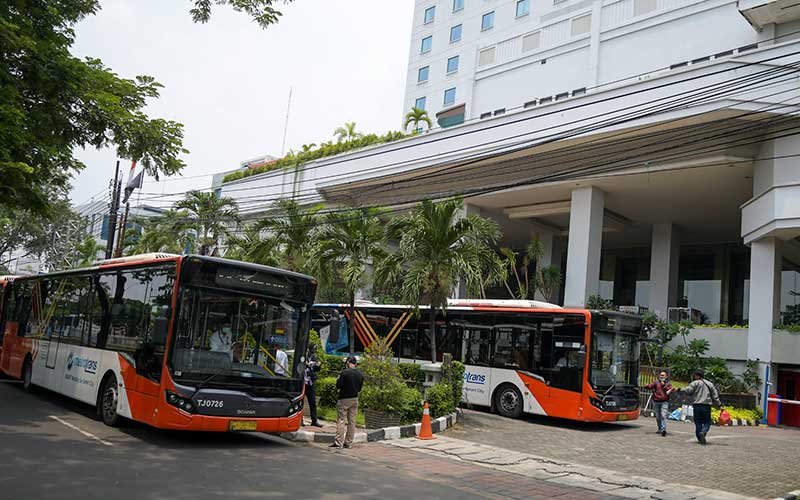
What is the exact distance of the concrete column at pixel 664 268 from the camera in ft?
109

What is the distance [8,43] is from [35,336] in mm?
8103

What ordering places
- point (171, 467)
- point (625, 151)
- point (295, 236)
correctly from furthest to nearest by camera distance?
point (625, 151)
point (295, 236)
point (171, 467)

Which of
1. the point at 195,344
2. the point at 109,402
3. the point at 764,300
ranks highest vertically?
the point at 764,300

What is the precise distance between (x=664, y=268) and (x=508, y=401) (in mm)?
19250

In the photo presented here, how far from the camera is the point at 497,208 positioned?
34.8 metres

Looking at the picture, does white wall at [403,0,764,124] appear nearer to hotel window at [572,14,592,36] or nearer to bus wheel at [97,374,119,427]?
hotel window at [572,14,592,36]

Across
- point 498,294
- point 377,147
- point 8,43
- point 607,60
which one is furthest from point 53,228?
point 8,43

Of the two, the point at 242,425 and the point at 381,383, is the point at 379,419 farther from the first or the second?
the point at 242,425

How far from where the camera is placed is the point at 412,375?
16047mm

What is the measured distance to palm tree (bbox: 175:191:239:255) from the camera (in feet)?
105

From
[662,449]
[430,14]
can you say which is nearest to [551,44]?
[430,14]

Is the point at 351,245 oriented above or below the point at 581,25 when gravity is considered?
below

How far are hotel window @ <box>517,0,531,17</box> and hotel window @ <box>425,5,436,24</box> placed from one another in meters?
8.00

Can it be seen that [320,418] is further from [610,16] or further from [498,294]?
[498,294]
